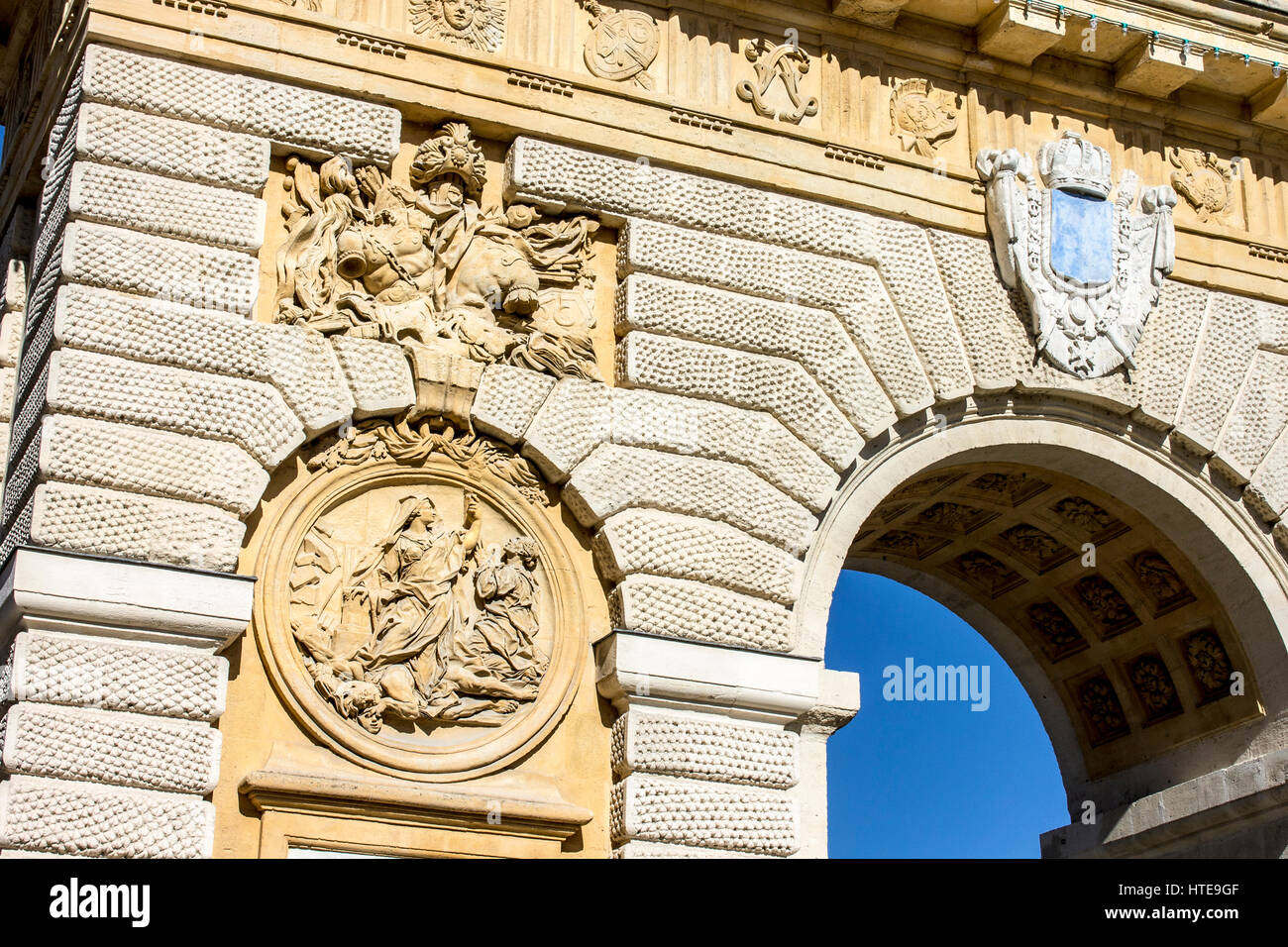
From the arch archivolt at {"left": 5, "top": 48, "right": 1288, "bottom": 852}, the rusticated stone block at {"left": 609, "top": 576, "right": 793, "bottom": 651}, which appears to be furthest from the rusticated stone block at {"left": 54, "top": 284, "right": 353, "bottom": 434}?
the rusticated stone block at {"left": 609, "top": 576, "right": 793, "bottom": 651}

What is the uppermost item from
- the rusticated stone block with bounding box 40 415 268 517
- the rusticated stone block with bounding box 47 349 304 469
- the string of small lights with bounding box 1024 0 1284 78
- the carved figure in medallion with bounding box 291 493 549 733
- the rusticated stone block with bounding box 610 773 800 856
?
the string of small lights with bounding box 1024 0 1284 78

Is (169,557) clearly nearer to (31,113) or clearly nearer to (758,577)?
(758,577)

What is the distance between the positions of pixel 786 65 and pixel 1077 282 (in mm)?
2251

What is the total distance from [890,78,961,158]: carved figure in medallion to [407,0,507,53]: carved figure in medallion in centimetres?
260

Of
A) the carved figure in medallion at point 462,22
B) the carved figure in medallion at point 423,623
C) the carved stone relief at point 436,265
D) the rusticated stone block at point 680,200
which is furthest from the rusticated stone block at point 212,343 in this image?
the carved figure in medallion at point 462,22

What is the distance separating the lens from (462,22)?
408 inches

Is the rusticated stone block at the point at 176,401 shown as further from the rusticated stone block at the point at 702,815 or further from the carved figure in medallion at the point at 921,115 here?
the carved figure in medallion at the point at 921,115

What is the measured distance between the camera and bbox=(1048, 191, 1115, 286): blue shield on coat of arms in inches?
443

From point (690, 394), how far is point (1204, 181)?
4.29 metres

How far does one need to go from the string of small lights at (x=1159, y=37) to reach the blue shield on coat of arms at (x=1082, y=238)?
1095mm

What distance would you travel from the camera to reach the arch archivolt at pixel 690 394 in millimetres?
8930

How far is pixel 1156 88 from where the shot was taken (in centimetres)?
1190

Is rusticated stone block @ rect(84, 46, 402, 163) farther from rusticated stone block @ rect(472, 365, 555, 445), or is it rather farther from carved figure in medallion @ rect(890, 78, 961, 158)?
carved figure in medallion @ rect(890, 78, 961, 158)
